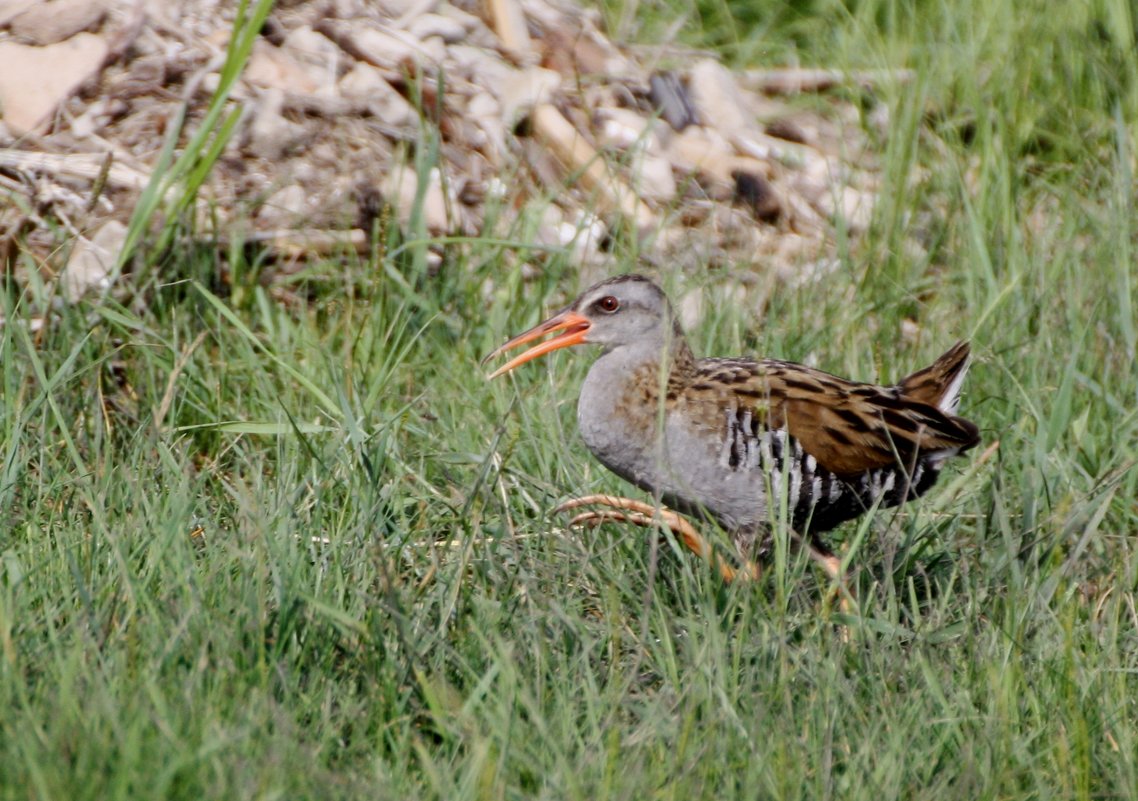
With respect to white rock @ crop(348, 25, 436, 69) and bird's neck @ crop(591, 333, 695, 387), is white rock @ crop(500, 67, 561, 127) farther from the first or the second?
bird's neck @ crop(591, 333, 695, 387)

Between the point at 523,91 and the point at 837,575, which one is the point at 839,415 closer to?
the point at 837,575

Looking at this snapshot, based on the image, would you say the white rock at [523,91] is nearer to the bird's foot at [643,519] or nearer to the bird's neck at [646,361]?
the bird's neck at [646,361]

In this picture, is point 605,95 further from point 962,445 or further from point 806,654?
point 806,654

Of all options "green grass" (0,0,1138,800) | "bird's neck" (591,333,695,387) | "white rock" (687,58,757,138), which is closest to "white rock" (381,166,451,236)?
"green grass" (0,0,1138,800)

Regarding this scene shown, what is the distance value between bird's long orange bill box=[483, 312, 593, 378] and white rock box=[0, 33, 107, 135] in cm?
241

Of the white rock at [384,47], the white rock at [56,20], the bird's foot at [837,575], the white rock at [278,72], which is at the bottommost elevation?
the bird's foot at [837,575]

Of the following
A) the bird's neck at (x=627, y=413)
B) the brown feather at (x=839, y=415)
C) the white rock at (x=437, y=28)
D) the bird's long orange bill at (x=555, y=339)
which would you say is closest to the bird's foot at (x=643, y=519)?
the bird's neck at (x=627, y=413)

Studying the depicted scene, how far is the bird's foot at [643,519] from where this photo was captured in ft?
13.9

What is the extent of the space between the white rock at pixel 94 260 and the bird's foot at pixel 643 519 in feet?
6.41

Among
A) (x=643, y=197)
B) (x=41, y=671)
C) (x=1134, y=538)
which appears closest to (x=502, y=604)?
(x=41, y=671)

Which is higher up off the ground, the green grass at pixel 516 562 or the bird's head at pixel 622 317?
the bird's head at pixel 622 317

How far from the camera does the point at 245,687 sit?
3.26m

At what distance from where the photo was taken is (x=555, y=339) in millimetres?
4910

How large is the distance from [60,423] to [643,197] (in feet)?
10.2
